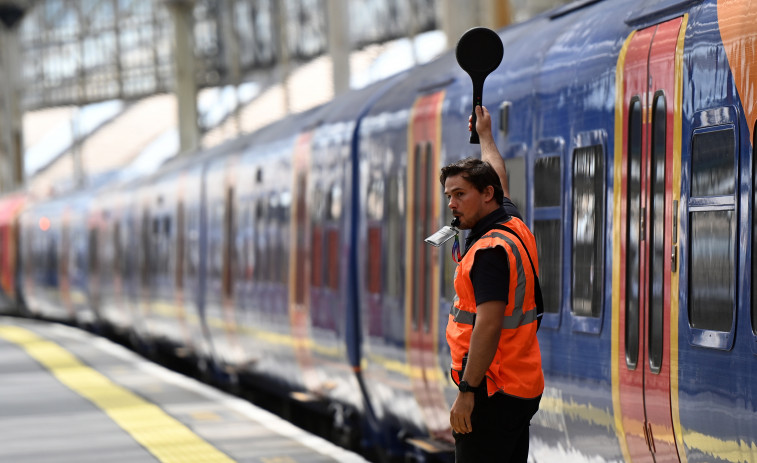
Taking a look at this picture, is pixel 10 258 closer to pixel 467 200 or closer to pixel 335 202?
pixel 335 202

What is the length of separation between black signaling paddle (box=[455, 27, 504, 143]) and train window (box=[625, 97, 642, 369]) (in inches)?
25.6

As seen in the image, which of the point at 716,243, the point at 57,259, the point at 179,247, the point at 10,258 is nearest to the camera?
the point at 716,243

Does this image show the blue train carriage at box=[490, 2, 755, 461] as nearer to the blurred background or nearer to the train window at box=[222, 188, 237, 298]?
the train window at box=[222, 188, 237, 298]

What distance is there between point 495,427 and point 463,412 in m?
0.13

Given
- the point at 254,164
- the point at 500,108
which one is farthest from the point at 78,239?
the point at 500,108

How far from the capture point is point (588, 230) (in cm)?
596

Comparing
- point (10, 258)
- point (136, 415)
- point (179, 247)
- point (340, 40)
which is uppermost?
point (340, 40)

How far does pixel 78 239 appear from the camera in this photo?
28.1 meters

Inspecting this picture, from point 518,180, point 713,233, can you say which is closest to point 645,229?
point 713,233

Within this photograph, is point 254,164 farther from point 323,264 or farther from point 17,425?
point 17,425

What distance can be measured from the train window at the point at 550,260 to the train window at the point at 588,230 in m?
0.19

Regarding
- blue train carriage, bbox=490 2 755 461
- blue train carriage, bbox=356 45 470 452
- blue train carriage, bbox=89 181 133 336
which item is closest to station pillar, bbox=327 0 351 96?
blue train carriage, bbox=89 181 133 336

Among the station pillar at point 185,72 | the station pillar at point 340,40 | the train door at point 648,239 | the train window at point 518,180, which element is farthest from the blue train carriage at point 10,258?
the train door at point 648,239

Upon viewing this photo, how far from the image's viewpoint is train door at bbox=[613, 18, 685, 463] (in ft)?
16.7
